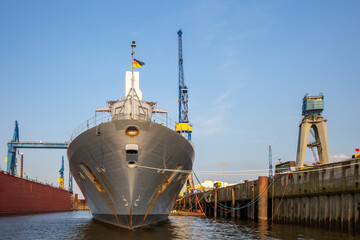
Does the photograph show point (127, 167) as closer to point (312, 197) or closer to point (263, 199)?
point (312, 197)

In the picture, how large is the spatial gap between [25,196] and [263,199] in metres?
33.9

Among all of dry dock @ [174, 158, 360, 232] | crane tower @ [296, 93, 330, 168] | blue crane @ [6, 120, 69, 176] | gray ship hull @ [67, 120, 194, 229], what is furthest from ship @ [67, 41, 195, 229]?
blue crane @ [6, 120, 69, 176]

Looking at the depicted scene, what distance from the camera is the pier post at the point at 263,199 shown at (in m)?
23.1

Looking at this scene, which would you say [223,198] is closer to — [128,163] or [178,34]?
[128,163]

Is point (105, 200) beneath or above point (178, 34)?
beneath

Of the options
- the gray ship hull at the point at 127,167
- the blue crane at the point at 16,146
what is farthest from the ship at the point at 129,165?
the blue crane at the point at 16,146

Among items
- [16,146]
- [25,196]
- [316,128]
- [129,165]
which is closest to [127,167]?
[129,165]

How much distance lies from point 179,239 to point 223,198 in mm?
20434

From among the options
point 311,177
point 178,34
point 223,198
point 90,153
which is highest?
point 178,34

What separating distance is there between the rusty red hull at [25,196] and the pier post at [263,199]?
91.4 ft

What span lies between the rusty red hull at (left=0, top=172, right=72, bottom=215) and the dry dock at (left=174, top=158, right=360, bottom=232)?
88.0ft

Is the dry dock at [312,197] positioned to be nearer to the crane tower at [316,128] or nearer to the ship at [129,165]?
the ship at [129,165]

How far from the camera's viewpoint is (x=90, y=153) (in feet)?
56.6

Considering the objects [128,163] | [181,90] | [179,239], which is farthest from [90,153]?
[181,90]
